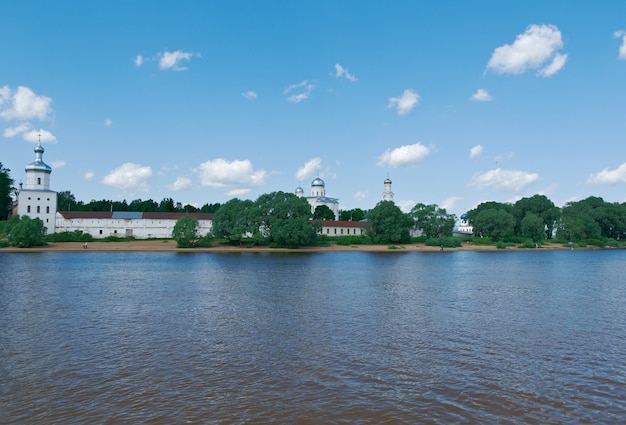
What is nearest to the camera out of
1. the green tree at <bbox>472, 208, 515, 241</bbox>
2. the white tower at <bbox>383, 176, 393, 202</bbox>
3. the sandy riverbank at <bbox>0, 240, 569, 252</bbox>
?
the sandy riverbank at <bbox>0, 240, 569, 252</bbox>

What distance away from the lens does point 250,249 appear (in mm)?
69062

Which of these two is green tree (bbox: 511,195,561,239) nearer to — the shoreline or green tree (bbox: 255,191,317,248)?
the shoreline

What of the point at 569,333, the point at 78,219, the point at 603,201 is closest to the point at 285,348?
the point at 569,333

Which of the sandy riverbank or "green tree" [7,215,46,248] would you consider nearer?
"green tree" [7,215,46,248]

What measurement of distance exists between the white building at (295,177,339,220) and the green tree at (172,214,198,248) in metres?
61.7

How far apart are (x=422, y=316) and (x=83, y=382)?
13.3m

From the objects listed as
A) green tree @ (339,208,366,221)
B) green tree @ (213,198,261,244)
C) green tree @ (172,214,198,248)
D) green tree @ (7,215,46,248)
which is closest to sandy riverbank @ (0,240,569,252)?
green tree @ (7,215,46,248)

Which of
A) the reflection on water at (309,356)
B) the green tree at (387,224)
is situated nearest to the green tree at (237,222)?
the green tree at (387,224)

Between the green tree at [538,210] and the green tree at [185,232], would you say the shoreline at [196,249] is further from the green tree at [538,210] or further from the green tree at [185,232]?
the green tree at [538,210]

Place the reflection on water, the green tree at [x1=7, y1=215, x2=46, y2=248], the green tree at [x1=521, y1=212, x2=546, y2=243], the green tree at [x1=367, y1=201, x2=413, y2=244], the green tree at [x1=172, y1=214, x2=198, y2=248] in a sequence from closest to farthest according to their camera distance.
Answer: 1. the reflection on water
2. the green tree at [x1=7, y1=215, x2=46, y2=248]
3. the green tree at [x1=172, y1=214, x2=198, y2=248]
4. the green tree at [x1=367, y1=201, x2=413, y2=244]
5. the green tree at [x1=521, y1=212, x2=546, y2=243]

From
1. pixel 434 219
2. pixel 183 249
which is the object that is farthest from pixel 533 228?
pixel 183 249

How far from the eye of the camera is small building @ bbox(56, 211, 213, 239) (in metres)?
→ 83.8

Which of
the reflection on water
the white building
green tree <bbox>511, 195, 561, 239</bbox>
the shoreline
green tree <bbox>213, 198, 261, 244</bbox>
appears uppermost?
the white building

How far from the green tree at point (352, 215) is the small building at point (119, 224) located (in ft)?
170
